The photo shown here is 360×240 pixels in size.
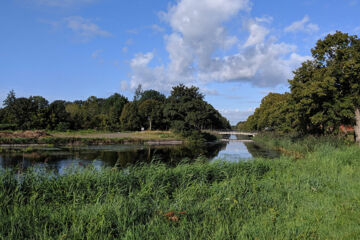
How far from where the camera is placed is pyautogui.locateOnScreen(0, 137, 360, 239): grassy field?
4.12 meters

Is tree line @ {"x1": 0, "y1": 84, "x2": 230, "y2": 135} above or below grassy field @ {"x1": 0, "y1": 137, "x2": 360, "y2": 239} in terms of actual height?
above

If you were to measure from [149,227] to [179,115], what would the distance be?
153ft

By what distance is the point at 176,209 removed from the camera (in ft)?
16.7

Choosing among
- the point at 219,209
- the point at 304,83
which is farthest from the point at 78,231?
the point at 304,83

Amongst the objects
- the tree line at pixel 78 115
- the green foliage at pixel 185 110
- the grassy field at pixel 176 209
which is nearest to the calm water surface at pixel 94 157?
the grassy field at pixel 176 209

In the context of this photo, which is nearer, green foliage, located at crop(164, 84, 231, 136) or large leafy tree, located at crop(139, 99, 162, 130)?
green foliage, located at crop(164, 84, 231, 136)

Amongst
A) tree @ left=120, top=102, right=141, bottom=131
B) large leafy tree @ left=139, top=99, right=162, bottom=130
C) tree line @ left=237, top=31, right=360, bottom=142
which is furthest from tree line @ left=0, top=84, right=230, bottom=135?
tree line @ left=237, top=31, right=360, bottom=142

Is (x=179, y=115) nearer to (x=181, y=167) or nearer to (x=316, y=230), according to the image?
(x=181, y=167)

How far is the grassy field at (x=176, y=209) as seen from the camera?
4.12 m

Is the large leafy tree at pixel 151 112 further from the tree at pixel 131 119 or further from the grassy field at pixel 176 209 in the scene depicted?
the grassy field at pixel 176 209

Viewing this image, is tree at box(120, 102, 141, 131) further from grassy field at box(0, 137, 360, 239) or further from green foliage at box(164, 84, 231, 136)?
grassy field at box(0, 137, 360, 239)

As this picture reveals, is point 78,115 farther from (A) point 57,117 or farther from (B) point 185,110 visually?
(B) point 185,110

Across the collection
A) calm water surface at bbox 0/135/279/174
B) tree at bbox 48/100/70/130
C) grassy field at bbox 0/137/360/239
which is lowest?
calm water surface at bbox 0/135/279/174

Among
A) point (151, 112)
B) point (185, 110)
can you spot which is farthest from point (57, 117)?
point (185, 110)
